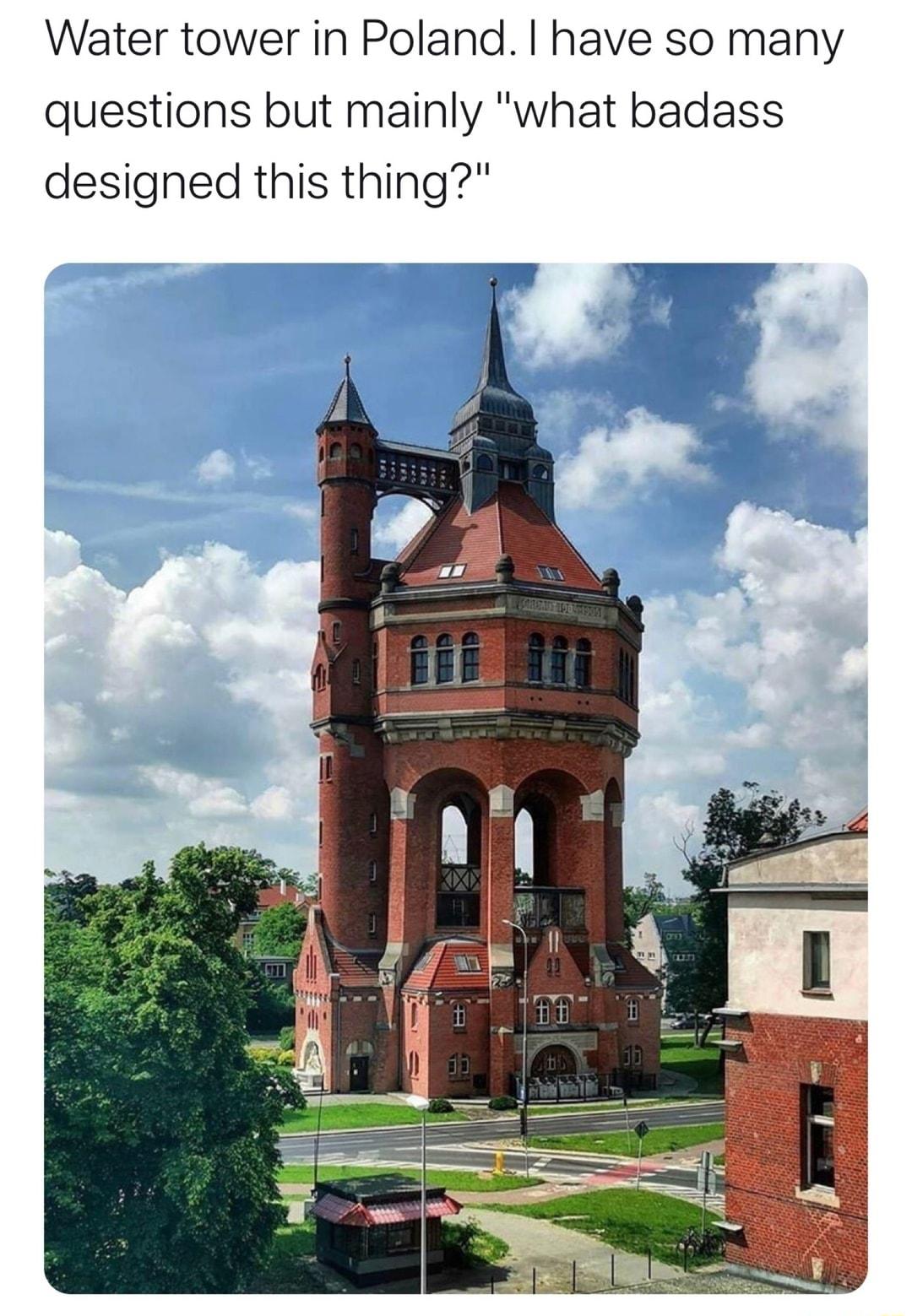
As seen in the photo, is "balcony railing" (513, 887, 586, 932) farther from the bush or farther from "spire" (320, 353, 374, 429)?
"spire" (320, 353, 374, 429)

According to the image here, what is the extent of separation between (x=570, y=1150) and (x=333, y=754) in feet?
63.0

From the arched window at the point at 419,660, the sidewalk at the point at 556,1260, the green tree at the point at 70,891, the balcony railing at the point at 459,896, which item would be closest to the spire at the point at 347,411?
the arched window at the point at 419,660

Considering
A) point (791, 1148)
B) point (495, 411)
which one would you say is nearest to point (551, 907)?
point (495, 411)

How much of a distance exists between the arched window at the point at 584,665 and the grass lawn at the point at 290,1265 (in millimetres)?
25560

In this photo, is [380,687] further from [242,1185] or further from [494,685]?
[242,1185]

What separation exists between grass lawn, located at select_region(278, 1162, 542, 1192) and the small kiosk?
Result: 177 inches

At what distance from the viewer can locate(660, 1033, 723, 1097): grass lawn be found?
48875mm

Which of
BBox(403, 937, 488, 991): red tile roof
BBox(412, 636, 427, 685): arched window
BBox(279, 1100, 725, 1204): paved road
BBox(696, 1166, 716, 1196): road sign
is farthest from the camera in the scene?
BBox(412, 636, 427, 685): arched window

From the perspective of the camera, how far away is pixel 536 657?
4797 cm

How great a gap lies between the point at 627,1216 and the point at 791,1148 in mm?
7039

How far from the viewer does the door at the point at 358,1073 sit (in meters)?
47.4

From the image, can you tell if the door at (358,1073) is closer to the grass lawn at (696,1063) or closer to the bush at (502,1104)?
the bush at (502,1104)

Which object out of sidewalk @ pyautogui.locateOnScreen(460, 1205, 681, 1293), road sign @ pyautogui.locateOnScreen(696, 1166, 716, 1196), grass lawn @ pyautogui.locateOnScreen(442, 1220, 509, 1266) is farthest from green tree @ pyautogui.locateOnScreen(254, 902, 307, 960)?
road sign @ pyautogui.locateOnScreen(696, 1166, 716, 1196)
